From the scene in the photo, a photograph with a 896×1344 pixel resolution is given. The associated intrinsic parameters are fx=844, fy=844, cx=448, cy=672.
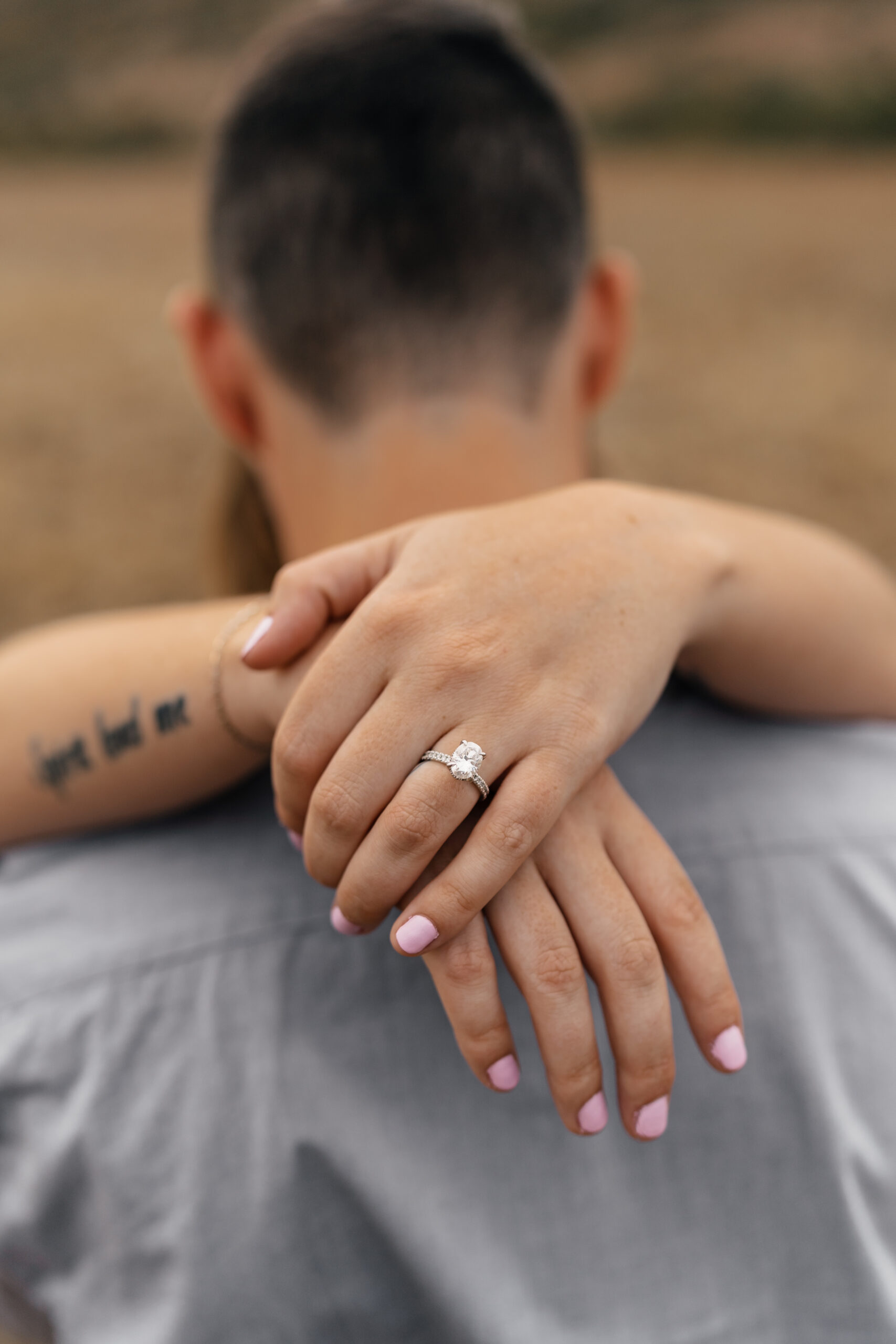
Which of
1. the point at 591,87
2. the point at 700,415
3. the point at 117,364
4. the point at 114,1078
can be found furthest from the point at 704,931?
the point at 591,87

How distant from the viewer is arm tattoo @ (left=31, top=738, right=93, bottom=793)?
2.23 feet

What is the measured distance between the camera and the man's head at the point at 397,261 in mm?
834

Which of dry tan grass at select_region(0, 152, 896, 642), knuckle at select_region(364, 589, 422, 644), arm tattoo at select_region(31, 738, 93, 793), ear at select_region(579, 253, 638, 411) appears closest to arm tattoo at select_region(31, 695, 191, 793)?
A: arm tattoo at select_region(31, 738, 93, 793)

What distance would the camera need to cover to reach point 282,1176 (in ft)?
1.87

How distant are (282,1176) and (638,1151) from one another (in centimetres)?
25

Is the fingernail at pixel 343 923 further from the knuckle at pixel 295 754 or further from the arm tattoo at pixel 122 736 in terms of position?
the arm tattoo at pixel 122 736

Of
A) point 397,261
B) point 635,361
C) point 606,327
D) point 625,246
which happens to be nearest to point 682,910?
point 397,261

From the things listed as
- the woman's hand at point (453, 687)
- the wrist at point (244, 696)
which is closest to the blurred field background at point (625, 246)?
the wrist at point (244, 696)

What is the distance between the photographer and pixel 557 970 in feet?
1.61

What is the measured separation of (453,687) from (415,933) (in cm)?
14

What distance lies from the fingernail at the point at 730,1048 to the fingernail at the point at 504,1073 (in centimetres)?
13

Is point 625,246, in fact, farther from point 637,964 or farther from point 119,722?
point 637,964

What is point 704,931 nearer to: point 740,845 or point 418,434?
point 740,845

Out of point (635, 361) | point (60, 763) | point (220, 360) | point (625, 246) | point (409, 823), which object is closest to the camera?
point (409, 823)
